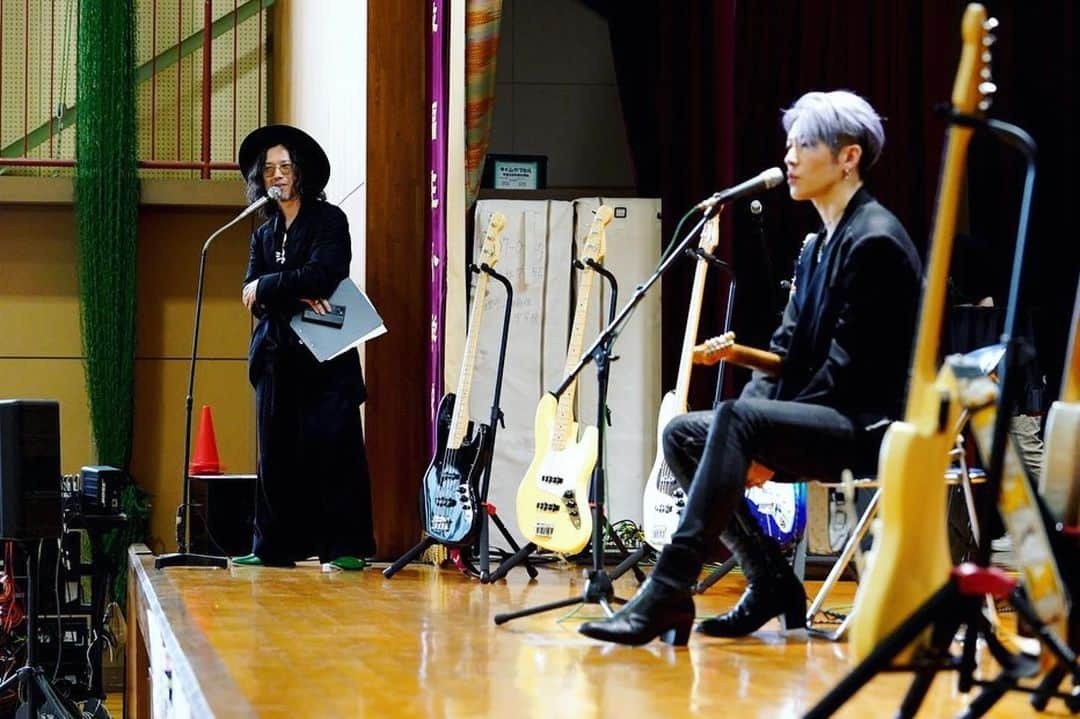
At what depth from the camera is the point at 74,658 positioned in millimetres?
6074

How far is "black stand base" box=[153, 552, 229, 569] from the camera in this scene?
5.12 meters

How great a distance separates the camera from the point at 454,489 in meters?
4.91

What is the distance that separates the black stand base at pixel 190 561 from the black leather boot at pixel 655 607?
2.42 m

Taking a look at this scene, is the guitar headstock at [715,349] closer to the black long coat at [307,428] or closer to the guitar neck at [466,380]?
the guitar neck at [466,380]

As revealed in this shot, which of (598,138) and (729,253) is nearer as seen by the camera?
(729,253)

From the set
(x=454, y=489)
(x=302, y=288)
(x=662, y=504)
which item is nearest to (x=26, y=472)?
(x=302, y=288)

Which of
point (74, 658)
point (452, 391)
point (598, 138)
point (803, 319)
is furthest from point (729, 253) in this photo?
point (74, 658)

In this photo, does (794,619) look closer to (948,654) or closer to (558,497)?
(558,497)

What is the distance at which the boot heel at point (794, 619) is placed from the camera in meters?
3.38

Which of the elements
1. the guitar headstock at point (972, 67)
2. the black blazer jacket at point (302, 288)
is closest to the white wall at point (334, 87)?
the black blazer jacket at point (302, 288)

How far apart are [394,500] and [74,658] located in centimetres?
158

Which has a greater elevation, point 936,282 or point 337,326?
point 936,282

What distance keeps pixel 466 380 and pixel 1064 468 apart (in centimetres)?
311

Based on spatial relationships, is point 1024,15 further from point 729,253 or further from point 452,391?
point 452,391
